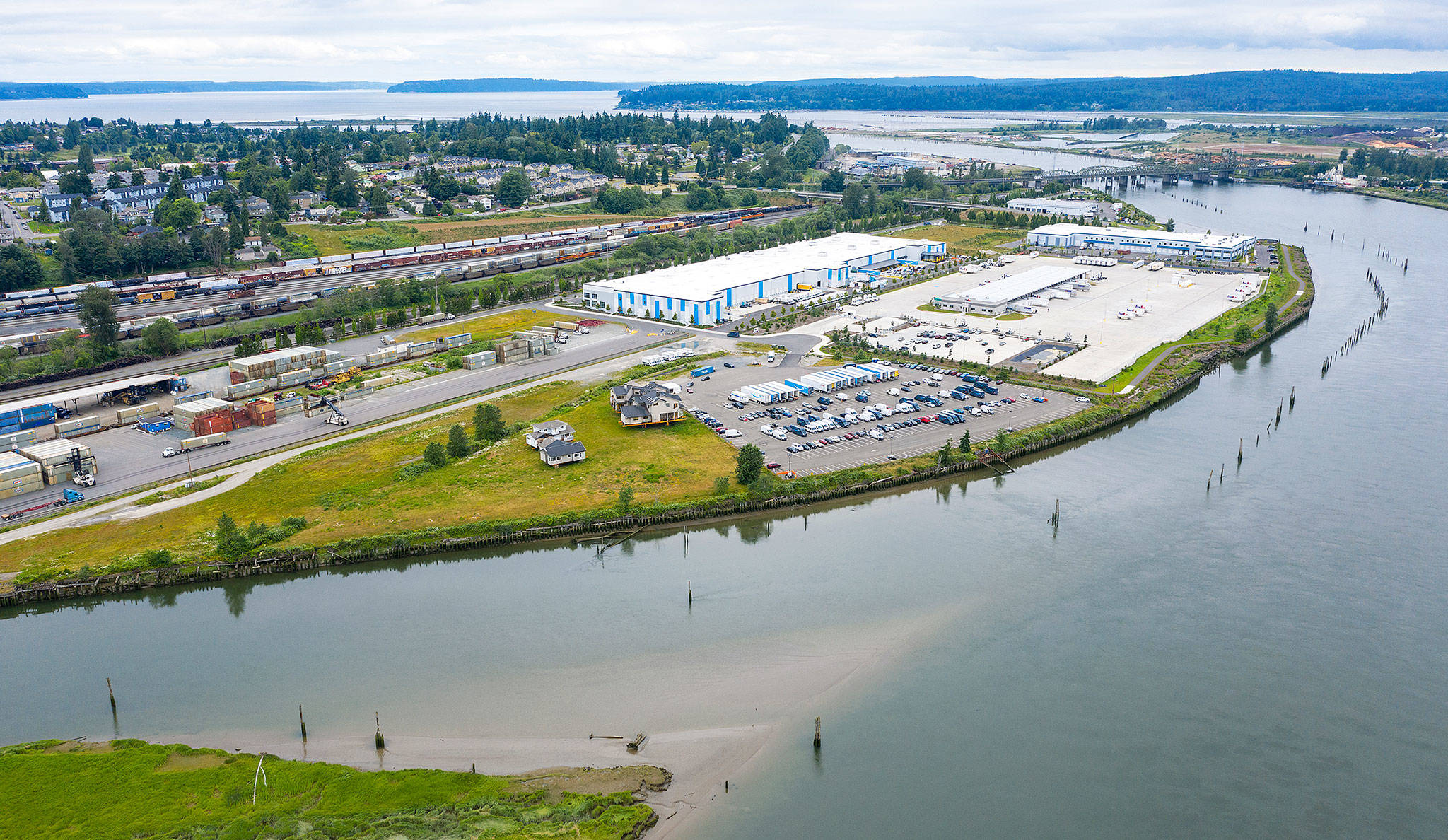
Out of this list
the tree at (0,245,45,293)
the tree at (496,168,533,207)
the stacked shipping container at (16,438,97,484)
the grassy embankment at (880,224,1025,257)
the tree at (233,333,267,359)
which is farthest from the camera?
the tree at (496,168,533,207)

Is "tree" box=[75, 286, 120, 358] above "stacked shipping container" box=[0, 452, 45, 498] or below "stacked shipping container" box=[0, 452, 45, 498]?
above

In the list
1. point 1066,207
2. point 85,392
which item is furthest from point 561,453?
point 1066,207

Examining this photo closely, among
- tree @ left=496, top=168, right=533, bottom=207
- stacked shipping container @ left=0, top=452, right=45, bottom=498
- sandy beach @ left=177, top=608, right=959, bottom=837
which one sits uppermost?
tree @ left=496, top=168, right=533, bottom=207

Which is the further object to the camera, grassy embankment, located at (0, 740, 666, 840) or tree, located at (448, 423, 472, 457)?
tree, located at (448, 423, 472, 457)

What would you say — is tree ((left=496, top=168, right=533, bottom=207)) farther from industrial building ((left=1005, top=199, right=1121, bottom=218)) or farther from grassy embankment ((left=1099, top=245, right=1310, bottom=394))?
grassy embankment ((left=1099, top=245, right=1310, bottom=394))

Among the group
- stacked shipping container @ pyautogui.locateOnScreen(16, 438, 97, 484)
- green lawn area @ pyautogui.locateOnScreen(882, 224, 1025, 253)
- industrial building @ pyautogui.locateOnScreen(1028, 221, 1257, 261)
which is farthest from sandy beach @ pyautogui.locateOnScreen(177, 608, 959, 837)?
industrial building @ pyautogui.locateOnScreen(1028, 221, 1257, 261)

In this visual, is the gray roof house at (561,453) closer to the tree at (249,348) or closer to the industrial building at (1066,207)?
the tree at (249,348)
